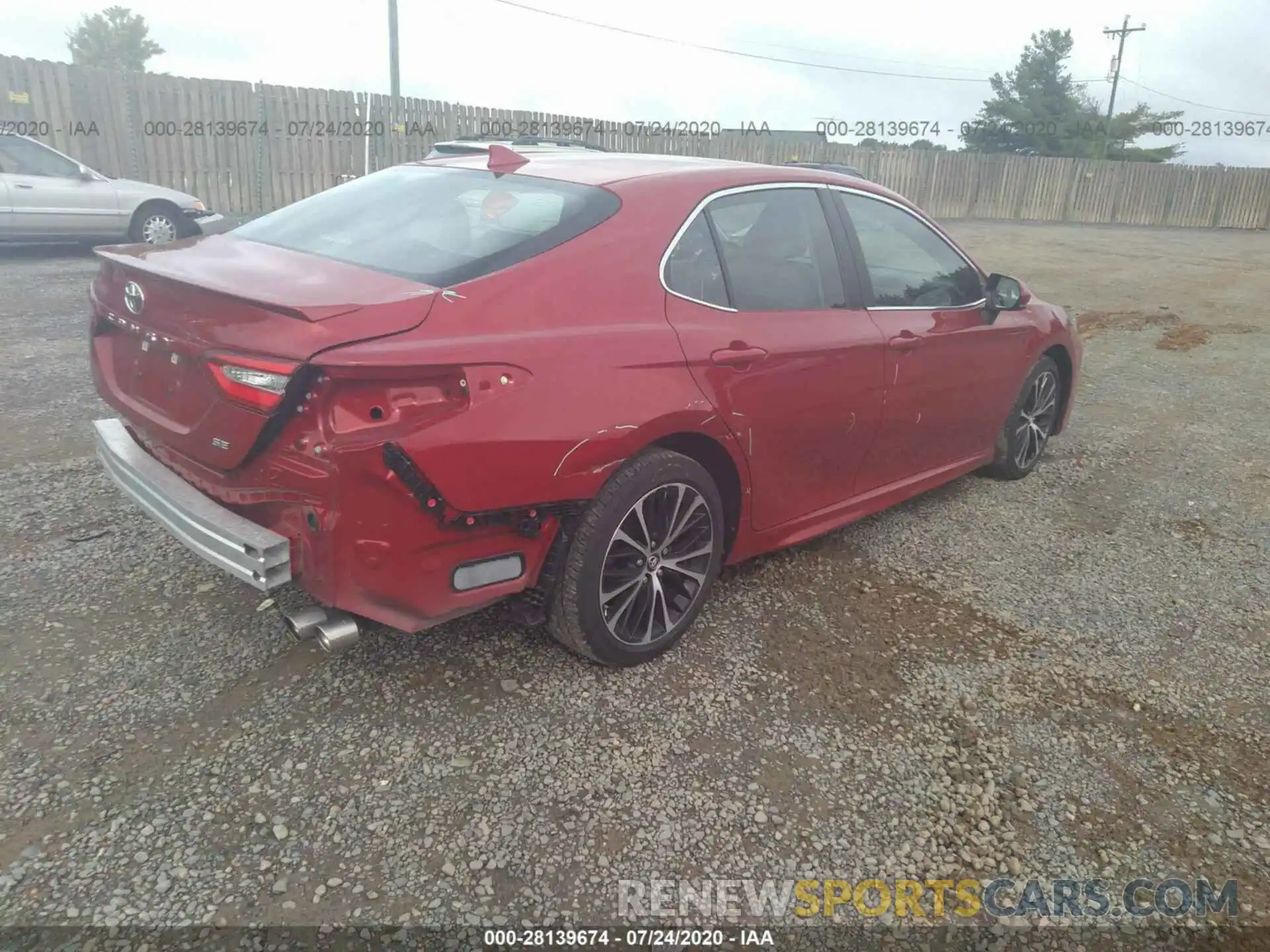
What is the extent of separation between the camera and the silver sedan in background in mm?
10211

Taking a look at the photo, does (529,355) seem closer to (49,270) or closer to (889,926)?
(889,926)

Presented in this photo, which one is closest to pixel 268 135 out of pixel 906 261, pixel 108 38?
pixel 906 261

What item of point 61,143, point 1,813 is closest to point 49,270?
point 61,143

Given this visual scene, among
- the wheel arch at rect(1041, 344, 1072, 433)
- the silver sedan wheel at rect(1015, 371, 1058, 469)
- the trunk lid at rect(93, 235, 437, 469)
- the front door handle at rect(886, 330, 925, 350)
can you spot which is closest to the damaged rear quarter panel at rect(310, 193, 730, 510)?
the trunk lid at rect(93, 235, 437, 469)

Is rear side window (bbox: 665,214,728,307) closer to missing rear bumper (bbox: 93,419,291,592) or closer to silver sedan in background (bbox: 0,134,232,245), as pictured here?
missing rear bumper (bbox: 93,419,291,592)

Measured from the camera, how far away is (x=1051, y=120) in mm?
41250

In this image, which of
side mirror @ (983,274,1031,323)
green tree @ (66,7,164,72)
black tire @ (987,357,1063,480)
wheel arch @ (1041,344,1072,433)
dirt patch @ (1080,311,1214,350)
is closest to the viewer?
side mirror @ (983,274,1031,323)

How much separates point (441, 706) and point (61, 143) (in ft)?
49.2

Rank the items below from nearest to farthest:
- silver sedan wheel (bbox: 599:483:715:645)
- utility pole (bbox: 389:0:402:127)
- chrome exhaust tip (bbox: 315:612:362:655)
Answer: chrome exhaust tip (bbox: 315:612:362:655)
silver sedan wheel (bbox: 599:483:715:645)
utility pole (bbox: 389:0:402:127)

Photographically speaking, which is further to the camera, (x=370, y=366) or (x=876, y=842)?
(x=876, y=842)

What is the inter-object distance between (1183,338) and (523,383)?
9613 millimetres

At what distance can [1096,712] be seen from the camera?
9.99ft

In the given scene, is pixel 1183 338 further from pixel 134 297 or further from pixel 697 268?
pixel 134 297

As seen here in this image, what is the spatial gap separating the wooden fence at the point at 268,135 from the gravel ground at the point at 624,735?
40.4 feet
